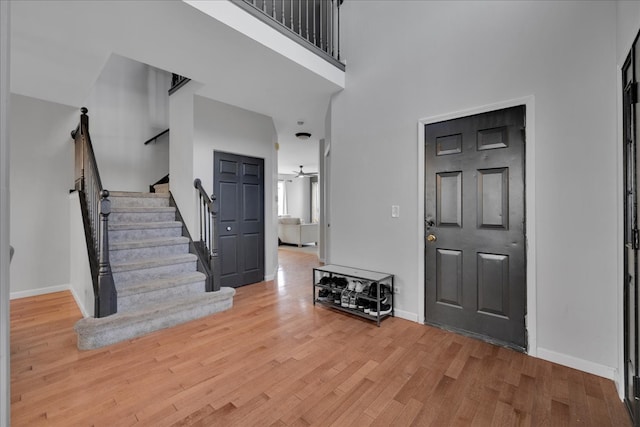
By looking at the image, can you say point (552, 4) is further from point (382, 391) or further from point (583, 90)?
point (382, 391)

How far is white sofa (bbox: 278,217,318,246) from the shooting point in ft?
30.1

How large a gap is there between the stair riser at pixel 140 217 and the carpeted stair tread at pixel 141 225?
162 mm

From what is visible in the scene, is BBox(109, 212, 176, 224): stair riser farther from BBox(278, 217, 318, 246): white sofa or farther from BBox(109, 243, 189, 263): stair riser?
BBox(278, 217, 318, 246): white sofa

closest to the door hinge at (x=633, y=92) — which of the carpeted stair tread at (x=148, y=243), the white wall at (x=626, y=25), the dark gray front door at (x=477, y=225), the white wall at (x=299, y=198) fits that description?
the white wall at (x=626, y=25)

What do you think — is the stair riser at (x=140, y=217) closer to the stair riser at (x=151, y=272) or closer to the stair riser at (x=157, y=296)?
the stair riser at (x=151, y=272)

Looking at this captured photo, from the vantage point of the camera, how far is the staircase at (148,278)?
2672 millimetres

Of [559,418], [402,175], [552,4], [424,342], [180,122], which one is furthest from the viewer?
[180,122]

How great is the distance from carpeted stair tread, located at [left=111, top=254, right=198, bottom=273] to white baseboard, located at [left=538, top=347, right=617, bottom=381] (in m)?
3.65

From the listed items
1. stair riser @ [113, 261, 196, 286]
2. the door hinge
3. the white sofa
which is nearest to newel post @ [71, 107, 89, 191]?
stair riser @ [113, 261, 196, 286]

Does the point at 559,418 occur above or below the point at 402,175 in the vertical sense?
below

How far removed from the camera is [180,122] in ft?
13.5

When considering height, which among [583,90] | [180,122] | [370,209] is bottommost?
[370,209]

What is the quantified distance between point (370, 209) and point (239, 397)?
219 cm

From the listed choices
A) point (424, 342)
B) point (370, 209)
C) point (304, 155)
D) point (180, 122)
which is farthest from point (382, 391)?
point (304, 155)
